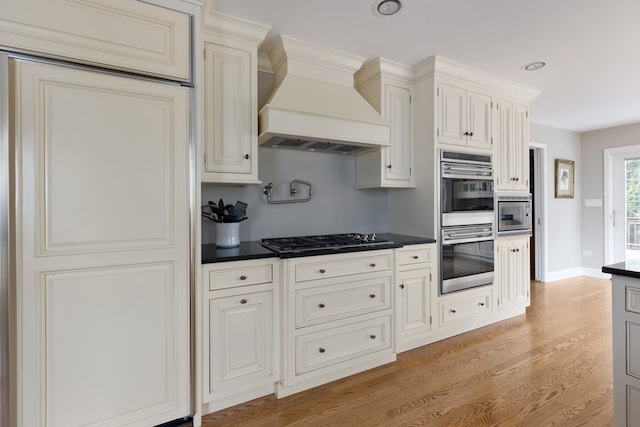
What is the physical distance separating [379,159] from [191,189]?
67.3 inches

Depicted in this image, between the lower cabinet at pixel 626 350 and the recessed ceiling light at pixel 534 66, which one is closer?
the lower cabinet at pixel 626 350

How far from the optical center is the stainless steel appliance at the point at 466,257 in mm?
2873

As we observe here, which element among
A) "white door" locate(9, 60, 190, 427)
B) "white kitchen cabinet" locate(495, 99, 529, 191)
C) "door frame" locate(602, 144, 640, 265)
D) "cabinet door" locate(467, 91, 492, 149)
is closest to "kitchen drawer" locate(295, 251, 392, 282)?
"white door" locate(9, 60, 190, 427)

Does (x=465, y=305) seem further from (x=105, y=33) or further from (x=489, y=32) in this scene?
(x=105, y=33)

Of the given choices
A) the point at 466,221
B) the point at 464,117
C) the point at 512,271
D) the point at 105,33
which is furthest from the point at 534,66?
the point at 105,33

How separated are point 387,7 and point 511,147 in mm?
2181

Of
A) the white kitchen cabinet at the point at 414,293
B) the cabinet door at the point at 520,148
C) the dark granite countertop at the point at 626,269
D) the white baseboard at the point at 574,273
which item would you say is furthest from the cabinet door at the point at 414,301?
the white baseboard at the point at 574,273

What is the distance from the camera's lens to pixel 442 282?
2.84m

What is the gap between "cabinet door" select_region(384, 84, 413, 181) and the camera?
2865 millimetres

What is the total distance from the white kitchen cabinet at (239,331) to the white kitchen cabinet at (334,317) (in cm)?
9

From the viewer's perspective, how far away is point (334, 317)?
86.7 inches

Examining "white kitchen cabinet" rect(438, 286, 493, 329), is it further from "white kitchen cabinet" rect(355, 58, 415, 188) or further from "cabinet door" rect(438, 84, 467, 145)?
"cabinet door" rect(438, 84, 467, 145)

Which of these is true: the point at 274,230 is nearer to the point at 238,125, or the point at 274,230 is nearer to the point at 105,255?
the point at 238,125

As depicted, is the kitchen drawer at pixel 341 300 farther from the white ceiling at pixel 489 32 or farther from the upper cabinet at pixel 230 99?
the white ceiling at pixel 489 32
